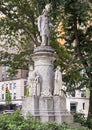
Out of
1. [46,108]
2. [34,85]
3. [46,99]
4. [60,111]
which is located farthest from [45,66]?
[60,111]

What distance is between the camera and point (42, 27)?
18.6 m

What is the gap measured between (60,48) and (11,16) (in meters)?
4.56

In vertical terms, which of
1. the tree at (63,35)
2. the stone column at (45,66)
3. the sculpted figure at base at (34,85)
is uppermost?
the tree at (63,35)

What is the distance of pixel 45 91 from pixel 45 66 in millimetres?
1258

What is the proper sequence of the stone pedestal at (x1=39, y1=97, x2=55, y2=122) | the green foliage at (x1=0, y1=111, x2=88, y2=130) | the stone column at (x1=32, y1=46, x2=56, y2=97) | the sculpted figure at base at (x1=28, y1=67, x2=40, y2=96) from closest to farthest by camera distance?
the green foliage at (x1=0, y1=111, x2=88, y2=130) → the stone pedestal at (x1=39, y1=97, x2=55, y2=122) → the sculpted figure at base at (x1=28, y1=67, x2=40, y2=96) → the stone column at (x1=32, y1=46, x2=56, y2=97)

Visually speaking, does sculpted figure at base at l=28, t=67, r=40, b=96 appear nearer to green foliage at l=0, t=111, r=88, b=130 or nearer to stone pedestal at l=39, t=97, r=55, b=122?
stone pedestal at l=39, t=97, r=55, b=122

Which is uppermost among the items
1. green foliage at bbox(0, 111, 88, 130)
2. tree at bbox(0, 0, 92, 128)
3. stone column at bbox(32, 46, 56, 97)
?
tree at bbox(0, 0, 92, 128)

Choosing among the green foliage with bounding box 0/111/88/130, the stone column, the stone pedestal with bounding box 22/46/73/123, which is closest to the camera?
the green foliage with bounding box 0/111/88/130

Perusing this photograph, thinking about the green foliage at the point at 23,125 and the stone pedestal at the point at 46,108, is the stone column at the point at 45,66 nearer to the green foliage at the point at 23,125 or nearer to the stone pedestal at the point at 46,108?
the stone pedestal at the point at 46,108

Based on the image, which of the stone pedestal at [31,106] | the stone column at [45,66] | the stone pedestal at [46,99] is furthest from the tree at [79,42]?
the stone pedestal at [31,106]

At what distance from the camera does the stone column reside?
1809 cm

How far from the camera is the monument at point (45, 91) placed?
17406mm

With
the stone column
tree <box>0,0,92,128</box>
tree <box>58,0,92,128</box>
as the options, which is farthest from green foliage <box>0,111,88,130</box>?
tree <box>58,0,92,128</box>

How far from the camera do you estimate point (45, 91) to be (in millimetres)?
17844
